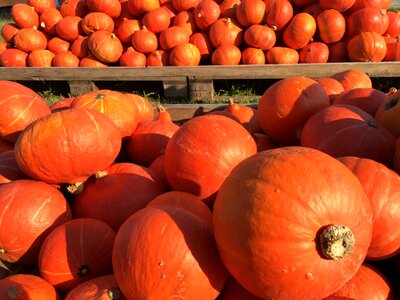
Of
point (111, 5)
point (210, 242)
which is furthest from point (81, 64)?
point (210, 242)

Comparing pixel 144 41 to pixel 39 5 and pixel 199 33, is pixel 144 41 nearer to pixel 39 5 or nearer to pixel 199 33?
pixel 199 33

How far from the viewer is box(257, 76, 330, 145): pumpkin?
5.91ft

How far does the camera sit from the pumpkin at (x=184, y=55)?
5316mm

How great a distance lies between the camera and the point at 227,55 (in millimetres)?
5207

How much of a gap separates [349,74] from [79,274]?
2202 millimetres

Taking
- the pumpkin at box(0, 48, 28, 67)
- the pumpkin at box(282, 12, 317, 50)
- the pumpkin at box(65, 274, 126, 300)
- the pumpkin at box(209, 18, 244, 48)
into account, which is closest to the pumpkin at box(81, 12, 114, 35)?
the pumpkin at box(0, 48, 28, 67)

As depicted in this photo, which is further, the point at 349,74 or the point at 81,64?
the point at 81,64

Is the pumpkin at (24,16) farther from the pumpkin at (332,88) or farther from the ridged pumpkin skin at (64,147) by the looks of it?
the pumpkin at (332,88)

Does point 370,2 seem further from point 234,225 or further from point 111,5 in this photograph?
point 234,225

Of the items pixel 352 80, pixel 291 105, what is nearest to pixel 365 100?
pixel 291 105

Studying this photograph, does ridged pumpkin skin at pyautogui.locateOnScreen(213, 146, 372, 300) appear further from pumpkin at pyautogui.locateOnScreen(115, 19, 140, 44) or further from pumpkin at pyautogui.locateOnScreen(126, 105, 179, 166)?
pumpkin at pyautogui.locateOnScreen(115, 19, 140, 44)

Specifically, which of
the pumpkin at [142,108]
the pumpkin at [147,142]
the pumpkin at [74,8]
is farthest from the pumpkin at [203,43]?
the pumpkin at [147,142]

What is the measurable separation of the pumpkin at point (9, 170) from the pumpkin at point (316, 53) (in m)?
4.41

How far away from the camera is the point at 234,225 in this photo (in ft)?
3.16
